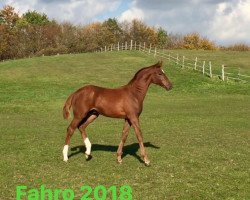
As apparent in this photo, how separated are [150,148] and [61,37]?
304ft

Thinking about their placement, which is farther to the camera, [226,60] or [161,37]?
[161,37]

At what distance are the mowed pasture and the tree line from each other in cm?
5639

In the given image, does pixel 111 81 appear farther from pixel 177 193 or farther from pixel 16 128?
pixel 177 193

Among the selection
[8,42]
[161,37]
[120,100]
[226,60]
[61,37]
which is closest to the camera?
[120,100]

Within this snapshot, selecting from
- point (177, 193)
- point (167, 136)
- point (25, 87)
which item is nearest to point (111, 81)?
point (25, 87)

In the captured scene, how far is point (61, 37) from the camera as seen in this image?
10350cm

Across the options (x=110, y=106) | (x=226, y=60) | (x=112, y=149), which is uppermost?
(x=110, y=106)

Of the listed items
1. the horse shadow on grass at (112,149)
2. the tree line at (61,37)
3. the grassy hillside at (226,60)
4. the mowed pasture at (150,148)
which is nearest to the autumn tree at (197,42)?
the tree line at (61,37)

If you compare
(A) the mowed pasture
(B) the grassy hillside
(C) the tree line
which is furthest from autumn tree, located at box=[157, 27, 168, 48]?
(A) the mowed pasture

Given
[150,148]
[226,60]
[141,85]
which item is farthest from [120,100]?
[226,60]

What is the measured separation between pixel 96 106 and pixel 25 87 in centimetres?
3071

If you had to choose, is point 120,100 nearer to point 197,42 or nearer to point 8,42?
point 8,42

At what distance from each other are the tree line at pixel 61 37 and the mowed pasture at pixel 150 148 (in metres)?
56.4

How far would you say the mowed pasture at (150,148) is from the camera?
387 inches
